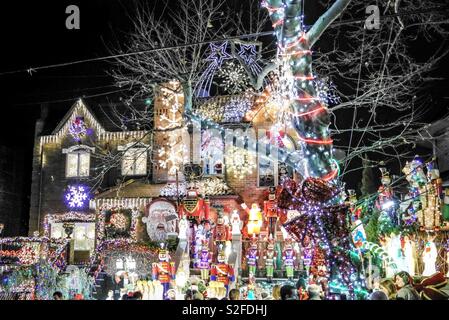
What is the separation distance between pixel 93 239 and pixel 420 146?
67.1ft

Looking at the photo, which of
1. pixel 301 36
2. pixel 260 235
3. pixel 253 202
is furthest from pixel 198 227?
pixel 301 36

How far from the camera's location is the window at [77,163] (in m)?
27.0

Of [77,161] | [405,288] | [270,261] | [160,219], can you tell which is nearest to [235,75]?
[160,219]

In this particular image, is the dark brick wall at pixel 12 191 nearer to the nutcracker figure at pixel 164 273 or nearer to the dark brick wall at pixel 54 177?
the dark brick wall at pixel 54 177

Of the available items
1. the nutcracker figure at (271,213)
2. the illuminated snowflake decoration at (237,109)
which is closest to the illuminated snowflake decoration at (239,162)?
the illuminated snowflake decoration at (237,109)

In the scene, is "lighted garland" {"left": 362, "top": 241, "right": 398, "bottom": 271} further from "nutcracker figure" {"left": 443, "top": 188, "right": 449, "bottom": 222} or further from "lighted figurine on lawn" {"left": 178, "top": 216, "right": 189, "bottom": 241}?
"lighted figurine on lawn" {"left": 178, "top": 216, "right": 189, "bottom": 241}

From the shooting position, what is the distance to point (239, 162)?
2358cm

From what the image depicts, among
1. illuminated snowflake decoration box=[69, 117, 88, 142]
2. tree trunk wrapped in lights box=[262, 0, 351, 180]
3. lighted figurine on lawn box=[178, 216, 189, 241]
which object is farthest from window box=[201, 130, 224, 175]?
tree trunk wrapped in lights box=[262, 0, 351, 180]

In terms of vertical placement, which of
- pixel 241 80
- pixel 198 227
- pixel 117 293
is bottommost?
pixel 117 293

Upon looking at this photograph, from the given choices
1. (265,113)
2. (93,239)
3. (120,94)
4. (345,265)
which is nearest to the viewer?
(345,265)

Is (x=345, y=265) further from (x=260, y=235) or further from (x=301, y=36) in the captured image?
(x=260, y=235)

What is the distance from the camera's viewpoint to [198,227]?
63.5ft

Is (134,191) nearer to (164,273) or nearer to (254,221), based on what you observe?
(254,221)
